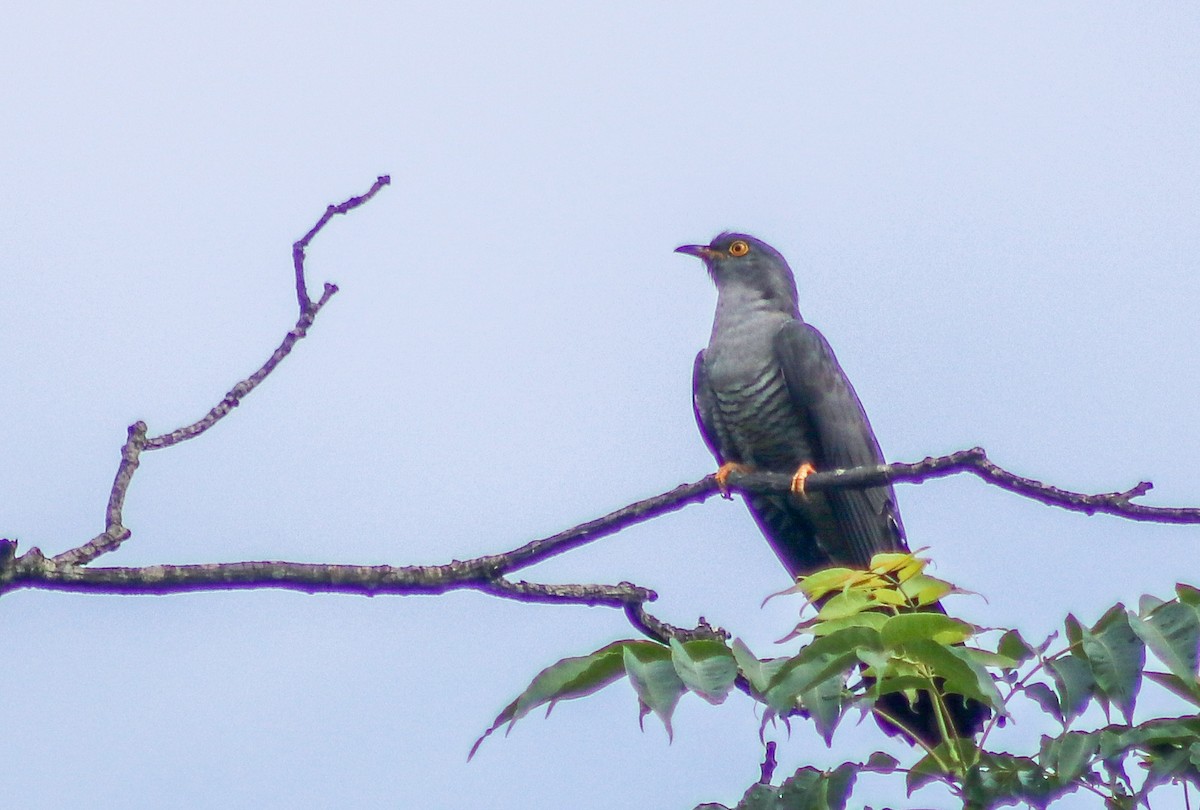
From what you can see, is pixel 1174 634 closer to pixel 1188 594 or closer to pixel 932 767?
pixel 1188 594

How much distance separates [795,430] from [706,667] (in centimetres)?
382

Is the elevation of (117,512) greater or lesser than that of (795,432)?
lesser

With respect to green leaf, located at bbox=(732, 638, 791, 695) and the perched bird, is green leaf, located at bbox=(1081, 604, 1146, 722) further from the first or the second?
the perched bird

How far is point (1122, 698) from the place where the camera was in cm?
262

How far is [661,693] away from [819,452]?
3875mm

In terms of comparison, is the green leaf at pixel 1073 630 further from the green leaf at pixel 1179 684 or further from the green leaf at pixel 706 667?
the green leaf at pixel 706 667

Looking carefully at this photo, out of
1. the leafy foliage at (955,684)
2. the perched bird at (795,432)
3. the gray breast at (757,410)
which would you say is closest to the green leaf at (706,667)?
the leafy foliage at (955,684)

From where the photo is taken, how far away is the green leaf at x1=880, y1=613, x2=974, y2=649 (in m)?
2.56

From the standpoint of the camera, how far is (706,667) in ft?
8.54

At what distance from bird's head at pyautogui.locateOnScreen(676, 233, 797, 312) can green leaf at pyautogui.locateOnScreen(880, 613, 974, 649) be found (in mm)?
4573

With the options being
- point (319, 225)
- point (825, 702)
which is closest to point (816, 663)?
point (825, 702)

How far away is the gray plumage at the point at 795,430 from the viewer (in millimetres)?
6141

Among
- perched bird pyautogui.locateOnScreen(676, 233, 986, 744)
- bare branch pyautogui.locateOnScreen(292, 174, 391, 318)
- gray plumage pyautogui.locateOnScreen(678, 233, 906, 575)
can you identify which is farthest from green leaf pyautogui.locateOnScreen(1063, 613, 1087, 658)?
gray plumage pyautogui.locateOnScreen(678, 233, 906, 575)

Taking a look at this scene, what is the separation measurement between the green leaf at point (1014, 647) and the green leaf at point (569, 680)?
651 mm
